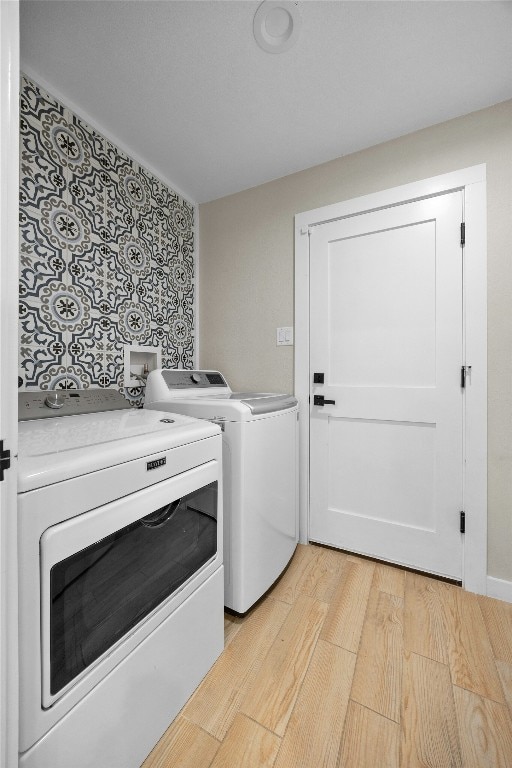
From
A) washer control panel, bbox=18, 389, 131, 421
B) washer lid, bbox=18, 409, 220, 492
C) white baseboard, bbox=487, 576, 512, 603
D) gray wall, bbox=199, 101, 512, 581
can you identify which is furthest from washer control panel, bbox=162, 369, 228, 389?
white baseboard, bbox=487, 576, 512, 603

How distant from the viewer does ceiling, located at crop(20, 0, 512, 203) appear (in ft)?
3.61

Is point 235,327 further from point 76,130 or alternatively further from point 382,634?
point 382,634

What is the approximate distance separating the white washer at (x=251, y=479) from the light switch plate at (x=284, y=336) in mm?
459

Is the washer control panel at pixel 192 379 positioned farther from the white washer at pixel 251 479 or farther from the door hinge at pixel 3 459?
the door hinge at pixel 3 459

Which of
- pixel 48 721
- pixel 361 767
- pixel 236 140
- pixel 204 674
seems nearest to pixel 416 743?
pixel 361 767

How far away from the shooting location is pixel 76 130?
1472mm

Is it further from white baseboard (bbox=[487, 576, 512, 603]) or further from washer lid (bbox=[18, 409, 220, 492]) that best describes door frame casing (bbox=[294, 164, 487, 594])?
washer lid (bbox=[18, 409, 220, 492])

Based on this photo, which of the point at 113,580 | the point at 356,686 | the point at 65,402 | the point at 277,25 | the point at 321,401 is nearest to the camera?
the point at 113,580

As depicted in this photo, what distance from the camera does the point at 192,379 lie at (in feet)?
6.07

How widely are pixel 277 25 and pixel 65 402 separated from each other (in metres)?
1.66

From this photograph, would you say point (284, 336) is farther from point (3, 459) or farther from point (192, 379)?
point (3, 459)

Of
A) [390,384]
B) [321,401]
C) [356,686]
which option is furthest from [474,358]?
[356,686]

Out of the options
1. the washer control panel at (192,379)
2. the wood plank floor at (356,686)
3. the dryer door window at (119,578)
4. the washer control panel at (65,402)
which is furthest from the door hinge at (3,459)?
the washer control panel at (192,379)

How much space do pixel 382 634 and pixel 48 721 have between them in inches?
46.4
